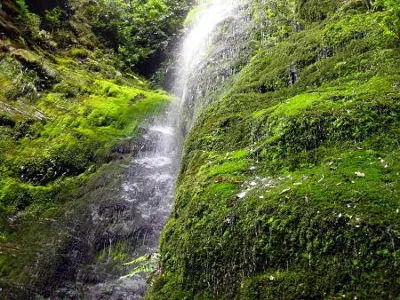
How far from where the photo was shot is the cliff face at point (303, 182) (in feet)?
18.1

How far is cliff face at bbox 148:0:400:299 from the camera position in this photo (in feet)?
18.1

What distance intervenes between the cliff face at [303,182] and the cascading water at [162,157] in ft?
11.7

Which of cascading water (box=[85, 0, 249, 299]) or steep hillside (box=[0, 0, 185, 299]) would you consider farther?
cascading water (box=[85, 0, 249, 299])

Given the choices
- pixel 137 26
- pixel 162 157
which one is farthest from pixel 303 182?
pixel 137 26

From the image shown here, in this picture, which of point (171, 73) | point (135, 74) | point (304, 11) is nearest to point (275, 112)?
point (304, 11)

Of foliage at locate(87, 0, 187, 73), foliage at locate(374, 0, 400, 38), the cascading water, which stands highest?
foliage at locate(87, 0, 187, 73)

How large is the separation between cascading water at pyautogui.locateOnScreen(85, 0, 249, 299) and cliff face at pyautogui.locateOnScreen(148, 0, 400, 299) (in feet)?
11.7

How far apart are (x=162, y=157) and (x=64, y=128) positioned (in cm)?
426

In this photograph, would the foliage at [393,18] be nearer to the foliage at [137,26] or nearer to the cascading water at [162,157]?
→ the cascading water at [162,157]

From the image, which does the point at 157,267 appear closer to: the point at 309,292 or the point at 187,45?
the point at 309,292

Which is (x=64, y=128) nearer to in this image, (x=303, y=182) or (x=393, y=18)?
(x=303, y=182)

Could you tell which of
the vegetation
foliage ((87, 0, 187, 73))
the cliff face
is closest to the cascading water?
the vegetation

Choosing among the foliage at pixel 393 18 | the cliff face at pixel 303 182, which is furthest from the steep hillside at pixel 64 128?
the foliage at pixel 393 18

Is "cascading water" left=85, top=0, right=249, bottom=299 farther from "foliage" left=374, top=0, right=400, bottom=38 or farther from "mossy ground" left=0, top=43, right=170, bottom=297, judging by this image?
"foliage" left=374, top=0, right=400, bottom=38
